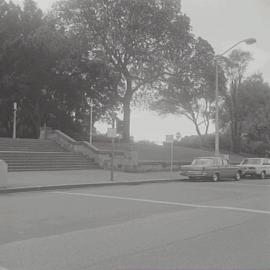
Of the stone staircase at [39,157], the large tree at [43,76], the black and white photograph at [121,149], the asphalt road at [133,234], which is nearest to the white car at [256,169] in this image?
the black and white photograph at [121,149]

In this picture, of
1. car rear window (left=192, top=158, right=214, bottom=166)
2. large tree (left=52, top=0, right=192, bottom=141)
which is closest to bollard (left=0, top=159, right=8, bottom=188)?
car rear window (left=192, top=158, right=214, bottom=166)

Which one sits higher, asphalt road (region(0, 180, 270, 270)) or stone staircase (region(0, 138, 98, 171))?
stone staircase (region(0, 138, 98, 171))

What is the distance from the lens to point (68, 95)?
41.2 m

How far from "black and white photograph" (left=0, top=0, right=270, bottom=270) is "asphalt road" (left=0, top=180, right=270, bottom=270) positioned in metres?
0.03

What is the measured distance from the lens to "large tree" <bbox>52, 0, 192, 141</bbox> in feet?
123

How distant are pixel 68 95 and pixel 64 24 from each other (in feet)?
20.0

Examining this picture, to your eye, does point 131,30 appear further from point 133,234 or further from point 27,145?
point 133,234

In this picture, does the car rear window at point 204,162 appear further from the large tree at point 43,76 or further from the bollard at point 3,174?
the large tree at point 43,76

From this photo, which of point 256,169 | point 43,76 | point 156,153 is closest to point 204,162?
point 256,169

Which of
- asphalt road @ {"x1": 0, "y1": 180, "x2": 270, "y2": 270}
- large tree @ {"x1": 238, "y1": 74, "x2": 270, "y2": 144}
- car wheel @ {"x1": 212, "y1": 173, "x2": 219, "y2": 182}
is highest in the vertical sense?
large tree @ {"x1": 238, "y1": 74, "x2": 270, "y2": 144}

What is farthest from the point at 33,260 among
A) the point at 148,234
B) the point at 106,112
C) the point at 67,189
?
the point at 106,112

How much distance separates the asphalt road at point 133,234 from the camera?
22.2ft

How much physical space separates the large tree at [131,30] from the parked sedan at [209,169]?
13876 mm

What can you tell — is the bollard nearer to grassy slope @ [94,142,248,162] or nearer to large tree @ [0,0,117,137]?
grassy slope @ [94,142,248,162]
